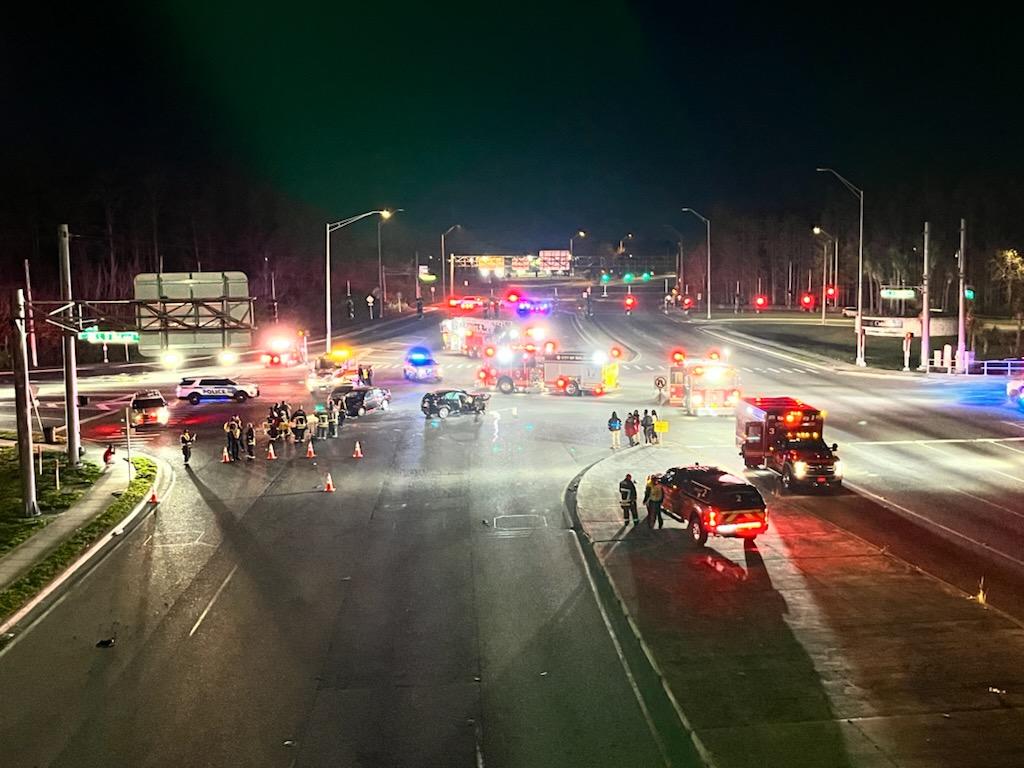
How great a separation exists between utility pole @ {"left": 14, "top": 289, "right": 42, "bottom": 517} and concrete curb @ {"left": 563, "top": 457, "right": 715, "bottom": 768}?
43.8ft

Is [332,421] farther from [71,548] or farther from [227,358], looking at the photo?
[227,358]

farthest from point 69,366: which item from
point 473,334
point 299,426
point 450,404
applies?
point 473,334

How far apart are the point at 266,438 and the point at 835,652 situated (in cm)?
2566

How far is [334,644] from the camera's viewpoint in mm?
14461

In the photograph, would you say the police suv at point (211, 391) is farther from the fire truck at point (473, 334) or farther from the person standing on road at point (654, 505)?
the person standing on road at point (654, 505)

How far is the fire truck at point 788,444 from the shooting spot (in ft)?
82.8

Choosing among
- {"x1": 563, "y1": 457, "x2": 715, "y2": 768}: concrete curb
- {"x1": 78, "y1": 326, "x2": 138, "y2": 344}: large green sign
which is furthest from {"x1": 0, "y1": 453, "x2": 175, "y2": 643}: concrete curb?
{"x1": 563, "y1": 457, "x2": 715, "y2": 768}: concrete curb

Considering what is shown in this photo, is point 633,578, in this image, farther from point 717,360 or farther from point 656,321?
point 656,321

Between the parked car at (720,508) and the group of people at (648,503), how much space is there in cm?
50

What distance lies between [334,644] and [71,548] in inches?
351

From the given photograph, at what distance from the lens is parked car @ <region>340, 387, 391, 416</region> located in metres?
41.5

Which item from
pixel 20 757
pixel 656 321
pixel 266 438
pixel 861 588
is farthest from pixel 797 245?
pixel 20 757

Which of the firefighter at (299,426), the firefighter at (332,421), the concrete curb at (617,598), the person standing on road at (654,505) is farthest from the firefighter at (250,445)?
the person standing on road at (654,505)

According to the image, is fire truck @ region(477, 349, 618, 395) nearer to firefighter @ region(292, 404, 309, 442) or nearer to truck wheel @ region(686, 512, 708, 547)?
firefighter @ region(292, 404, 309, 442)
